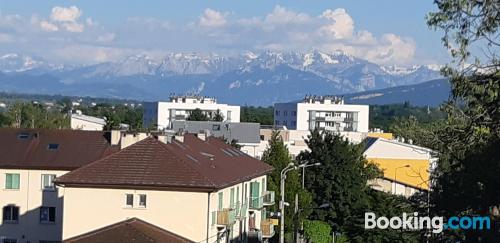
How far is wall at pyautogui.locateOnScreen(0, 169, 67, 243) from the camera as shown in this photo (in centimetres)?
4534

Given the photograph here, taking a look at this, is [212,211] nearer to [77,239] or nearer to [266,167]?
[77,239]

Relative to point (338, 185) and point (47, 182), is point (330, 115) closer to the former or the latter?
point (338, 185)

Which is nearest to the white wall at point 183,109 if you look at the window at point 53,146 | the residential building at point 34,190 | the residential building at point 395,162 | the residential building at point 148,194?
the residential building at point 395,162

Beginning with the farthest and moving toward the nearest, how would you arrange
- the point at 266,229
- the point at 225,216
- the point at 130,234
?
the point at 266,229 → the point at 225,216 → the point at 130,234

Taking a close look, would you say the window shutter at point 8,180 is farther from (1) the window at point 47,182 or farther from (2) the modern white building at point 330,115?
(2) the modern white building at point 330,115

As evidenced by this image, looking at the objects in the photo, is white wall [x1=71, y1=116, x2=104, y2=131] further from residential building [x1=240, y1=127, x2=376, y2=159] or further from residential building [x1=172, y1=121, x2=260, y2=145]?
residential building [x1=240, y1=127, x2=376, y2=159]

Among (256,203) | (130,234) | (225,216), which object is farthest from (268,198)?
(130,234)

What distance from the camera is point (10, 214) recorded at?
46.0 meters

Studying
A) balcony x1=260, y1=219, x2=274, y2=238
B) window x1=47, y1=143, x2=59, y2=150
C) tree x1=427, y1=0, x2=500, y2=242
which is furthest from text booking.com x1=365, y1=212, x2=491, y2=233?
window x1=47, y1=143, x2=59, y2=150

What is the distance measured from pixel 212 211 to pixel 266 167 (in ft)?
50.0

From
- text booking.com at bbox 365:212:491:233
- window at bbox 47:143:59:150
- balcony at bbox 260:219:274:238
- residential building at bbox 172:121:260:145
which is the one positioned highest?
residential building at bbox 172:121:260:145

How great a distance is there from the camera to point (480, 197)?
2308cm

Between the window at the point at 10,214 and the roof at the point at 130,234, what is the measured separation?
11.6 meters

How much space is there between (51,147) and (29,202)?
124 inches
